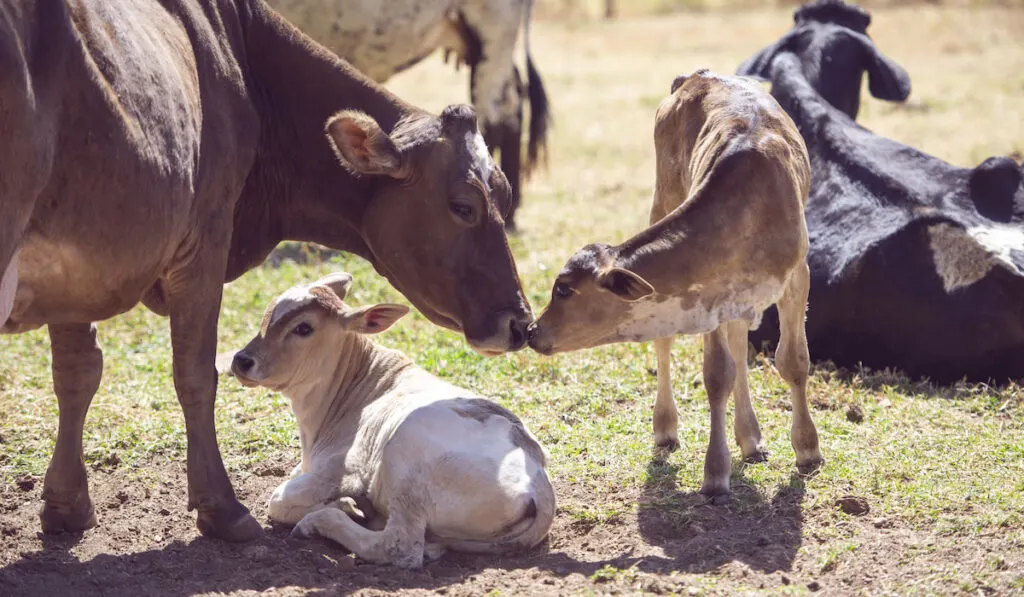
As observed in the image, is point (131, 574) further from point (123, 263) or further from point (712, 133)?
point (712, 133)

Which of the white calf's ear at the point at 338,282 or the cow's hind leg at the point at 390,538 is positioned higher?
the white calf's ear at the point at 338,282

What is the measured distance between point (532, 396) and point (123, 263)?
9.55 ft

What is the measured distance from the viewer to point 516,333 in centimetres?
531

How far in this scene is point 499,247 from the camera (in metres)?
Result: 5.38

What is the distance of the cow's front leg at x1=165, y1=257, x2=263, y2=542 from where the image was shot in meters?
5.05

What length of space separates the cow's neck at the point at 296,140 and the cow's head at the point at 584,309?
3.27ft

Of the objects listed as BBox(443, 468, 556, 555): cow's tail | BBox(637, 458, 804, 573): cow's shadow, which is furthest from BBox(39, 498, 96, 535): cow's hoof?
BBox(637, 458, 804, 573): cow's shadow

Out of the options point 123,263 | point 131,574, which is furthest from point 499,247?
point 131,574

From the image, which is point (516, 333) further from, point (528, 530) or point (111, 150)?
point (111, 150)

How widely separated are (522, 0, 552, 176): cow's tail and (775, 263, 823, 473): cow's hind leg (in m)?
6.49

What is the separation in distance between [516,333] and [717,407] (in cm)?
99

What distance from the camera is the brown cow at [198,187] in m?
4.24

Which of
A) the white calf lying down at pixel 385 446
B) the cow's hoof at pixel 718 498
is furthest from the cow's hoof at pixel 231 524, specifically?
the cow's hoof at pixel 718 498

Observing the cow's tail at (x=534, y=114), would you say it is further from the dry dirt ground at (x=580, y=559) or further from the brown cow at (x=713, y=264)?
the dry dirt ground at (x=580, y=559)
